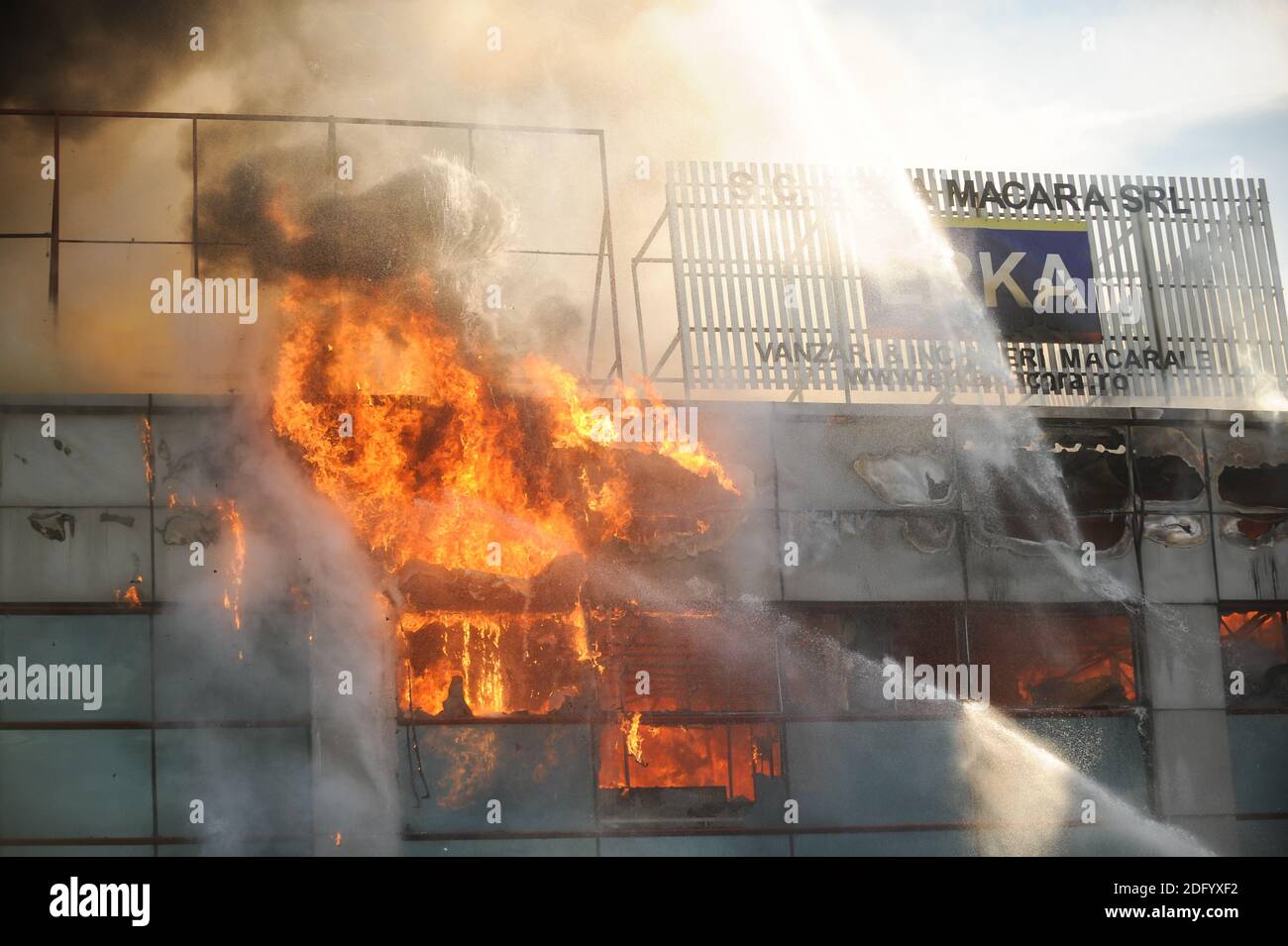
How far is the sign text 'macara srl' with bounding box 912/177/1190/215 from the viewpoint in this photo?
14.4 meters

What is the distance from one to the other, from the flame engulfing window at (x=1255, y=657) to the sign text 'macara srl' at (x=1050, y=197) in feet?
17.4

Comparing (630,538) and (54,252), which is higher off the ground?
(54,252)

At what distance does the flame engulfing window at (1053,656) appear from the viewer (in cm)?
1280

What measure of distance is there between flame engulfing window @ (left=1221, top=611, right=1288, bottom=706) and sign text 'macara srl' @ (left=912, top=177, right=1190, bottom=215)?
5304 mm

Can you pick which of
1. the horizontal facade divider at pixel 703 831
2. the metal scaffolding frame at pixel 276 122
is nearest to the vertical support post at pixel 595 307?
the metal scaffolding frame at pixel 276 122

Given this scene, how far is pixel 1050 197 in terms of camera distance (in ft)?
48.4

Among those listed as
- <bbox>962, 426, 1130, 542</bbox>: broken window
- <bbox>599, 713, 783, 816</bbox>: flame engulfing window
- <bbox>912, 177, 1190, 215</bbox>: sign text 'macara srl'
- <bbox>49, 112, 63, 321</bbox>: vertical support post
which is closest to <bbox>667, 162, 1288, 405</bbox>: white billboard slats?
<bbox>912, 177, 1190, 215</bbox>: sign text 'macara srl'

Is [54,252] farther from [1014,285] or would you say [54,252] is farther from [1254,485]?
[1254,485]

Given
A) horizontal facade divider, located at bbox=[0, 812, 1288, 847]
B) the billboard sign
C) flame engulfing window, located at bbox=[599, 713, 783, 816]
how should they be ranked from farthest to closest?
1. the billboard sign
2. flame engulfing window, located at bbox=[599, 713, 783, 816]
3. horizontal facade divider, located at bbox=[0, 812, 1288, 847]

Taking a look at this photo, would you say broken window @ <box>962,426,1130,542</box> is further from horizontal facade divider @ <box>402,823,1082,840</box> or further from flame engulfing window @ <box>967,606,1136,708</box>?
horizontal facade divider @ <box>402,823,1082,840</box>

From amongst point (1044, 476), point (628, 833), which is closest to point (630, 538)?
point (628, 833)

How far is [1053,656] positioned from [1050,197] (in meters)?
5.78

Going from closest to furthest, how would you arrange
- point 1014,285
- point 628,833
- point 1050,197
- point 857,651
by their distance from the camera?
point 628,833
point 857,651
point 1014,285
point 1050,197

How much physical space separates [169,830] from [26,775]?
1438 millimetres
